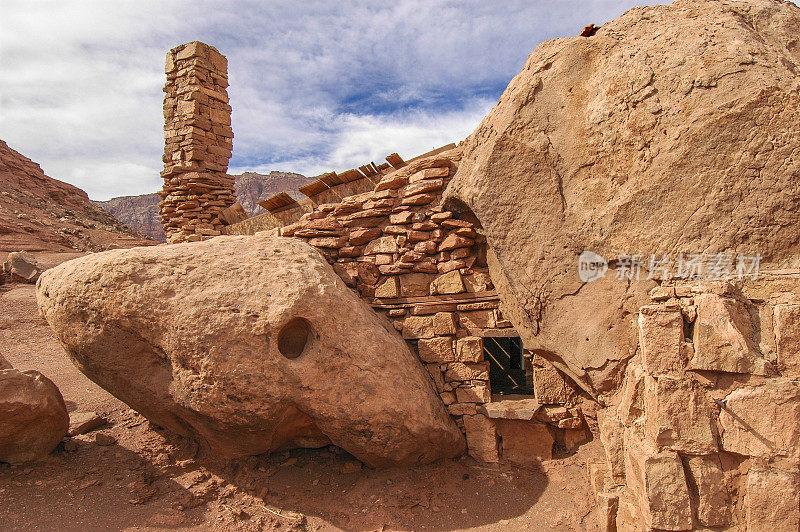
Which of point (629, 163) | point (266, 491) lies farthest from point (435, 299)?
point (266, 491)

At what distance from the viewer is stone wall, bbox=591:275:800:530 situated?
265cm

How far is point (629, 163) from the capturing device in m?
3.47

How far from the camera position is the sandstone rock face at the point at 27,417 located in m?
3.88

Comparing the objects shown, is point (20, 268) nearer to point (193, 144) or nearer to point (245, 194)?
point (193, 144)

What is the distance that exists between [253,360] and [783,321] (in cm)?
350

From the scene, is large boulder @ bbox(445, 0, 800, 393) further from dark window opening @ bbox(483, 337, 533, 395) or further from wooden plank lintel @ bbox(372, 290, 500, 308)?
dark window opening @ bbox(483, 337, 533, 395)

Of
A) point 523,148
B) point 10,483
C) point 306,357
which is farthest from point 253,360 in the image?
point 523,148

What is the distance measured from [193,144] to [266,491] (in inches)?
257

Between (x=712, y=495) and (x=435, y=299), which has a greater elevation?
(x=435, y=299)

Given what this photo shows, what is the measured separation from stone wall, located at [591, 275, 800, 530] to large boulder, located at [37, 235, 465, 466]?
1.94m

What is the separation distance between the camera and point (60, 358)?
6102 millimetres

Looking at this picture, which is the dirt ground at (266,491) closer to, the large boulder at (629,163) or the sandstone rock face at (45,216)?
the large boulder at (629,163)

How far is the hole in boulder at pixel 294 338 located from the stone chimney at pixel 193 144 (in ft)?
16.1

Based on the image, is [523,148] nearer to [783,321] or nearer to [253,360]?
[783,321]
